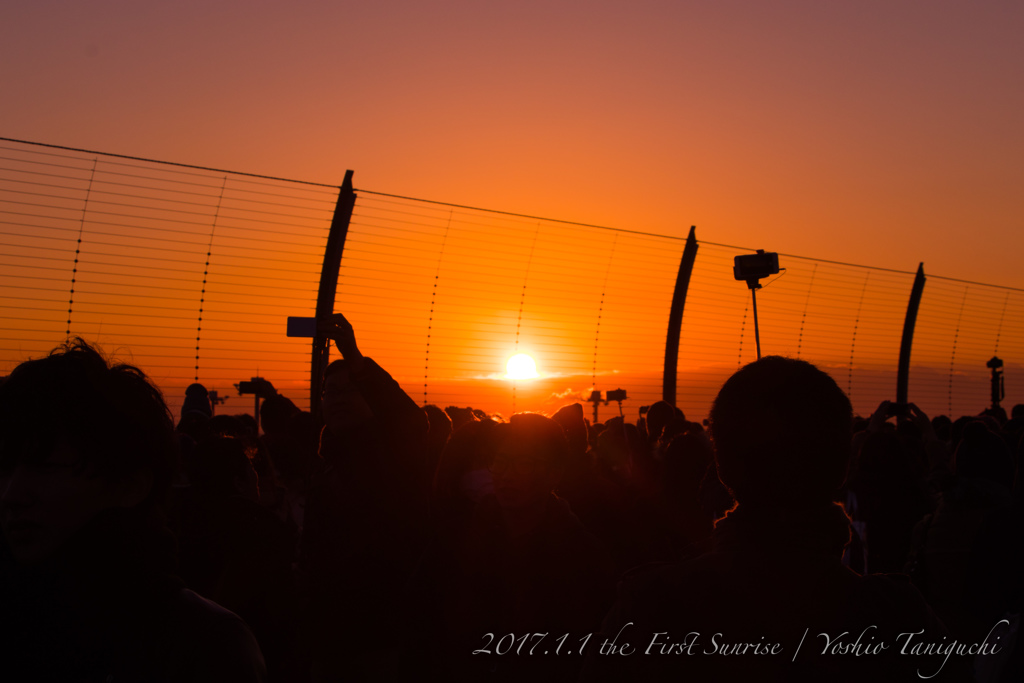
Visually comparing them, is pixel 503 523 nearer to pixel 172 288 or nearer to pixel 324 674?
pixel 324 674

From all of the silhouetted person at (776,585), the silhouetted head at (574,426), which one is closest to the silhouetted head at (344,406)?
the silhouetted head at (574,426)

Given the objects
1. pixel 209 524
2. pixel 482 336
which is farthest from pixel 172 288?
pixel 209 524

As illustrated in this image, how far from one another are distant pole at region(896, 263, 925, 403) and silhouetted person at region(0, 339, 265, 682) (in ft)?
33.8

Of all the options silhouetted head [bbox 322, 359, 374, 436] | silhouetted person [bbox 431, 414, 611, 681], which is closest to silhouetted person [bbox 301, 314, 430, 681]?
silhouetted head [bbox 322, 359, 374, 436]


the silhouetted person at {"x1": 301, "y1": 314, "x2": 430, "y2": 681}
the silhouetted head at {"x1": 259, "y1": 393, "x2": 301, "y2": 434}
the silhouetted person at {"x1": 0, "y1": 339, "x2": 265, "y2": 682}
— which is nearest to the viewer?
the silhouetted person at {"x1": 0, "y1": 339, "x2": 265, "y2": 682}

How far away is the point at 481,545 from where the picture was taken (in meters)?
2.59

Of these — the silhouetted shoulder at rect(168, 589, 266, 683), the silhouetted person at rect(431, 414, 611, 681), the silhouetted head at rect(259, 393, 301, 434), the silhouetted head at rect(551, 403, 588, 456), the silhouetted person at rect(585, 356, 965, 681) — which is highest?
the silhouetted person at rect(585, 356, 965, 681)

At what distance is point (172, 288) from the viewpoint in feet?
19.5

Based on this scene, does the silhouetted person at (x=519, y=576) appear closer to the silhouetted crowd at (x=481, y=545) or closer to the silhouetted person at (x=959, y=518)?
the silhouetted crowd at (x=481, y=545)

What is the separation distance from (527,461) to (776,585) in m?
1.35

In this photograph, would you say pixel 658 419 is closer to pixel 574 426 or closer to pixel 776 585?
pixel 574 426

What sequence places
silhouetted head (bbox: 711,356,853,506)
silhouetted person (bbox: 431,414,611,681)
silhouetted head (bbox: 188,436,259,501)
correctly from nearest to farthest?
silhouetted head (bbox: 711,356,853,506)
silhouetted person (bbox: 431,414,611,681)
silhouetted head (bbox: 188,436,259,501)

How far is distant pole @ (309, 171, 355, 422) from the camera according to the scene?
6.07 meters

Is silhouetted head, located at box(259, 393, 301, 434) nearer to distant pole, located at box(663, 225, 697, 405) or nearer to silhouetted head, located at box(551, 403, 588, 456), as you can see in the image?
silhouetted head, located at box(551, 403, 588, 456)
